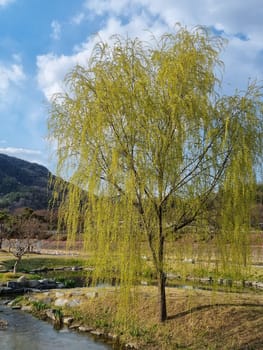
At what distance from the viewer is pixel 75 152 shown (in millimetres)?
9422

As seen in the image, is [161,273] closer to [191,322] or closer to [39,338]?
[191,322]

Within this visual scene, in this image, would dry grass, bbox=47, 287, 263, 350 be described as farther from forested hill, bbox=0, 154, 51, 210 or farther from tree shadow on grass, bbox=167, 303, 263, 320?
forested hill, bbox=0, 154, 51, 210

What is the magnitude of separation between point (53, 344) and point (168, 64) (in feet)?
23.8

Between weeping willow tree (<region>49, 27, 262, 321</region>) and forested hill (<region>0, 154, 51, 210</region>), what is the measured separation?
64325 millimetres

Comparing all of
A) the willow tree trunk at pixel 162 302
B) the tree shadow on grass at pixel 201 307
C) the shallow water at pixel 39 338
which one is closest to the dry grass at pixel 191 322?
the tree shadow on grass at pixel 201 307

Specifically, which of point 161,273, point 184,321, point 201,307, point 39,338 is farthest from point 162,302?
point 39,338

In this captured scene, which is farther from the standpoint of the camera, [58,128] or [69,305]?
[69,305]

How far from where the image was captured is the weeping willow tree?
28.7 feet

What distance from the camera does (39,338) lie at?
33.9 ft

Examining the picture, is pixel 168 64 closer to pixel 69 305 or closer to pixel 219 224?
pixel 219 224

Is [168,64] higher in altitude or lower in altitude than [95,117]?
higher

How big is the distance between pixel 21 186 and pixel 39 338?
10784 cm

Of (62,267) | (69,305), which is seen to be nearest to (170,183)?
(69,305)

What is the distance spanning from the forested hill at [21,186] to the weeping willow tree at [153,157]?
6432 cm
